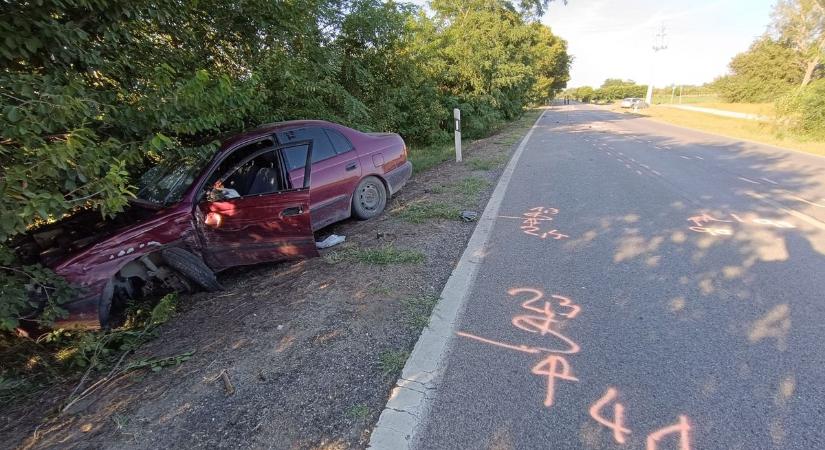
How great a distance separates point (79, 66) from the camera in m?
2.99

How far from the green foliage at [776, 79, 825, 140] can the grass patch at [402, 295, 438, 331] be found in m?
17.2

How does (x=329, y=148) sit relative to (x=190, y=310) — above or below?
above

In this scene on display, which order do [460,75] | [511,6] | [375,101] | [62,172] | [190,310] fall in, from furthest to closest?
1. [511,6]
2. [460,75]
3. [375,101]
4. [190,310]
5. [62,172]

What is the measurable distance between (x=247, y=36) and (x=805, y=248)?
7430 millimetres

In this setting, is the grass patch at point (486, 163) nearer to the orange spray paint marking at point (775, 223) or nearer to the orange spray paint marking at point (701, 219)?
the orange spray paint marking at point (701, 219)

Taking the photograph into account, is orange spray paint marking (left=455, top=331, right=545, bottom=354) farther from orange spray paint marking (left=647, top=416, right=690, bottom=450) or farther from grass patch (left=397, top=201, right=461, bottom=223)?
grass patch (left=397, top=201, right=461, bottom=223)

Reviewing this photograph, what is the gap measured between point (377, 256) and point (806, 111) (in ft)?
58.3

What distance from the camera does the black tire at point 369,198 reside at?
19.2 feet

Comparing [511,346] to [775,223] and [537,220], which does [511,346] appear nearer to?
[537,220]

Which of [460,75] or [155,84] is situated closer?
[155,84]

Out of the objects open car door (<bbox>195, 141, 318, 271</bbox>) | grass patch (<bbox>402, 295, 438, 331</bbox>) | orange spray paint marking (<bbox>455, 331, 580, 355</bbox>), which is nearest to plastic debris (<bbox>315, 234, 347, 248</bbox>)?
open car door (<bbox>195, 141, 318, 271</bbox>)

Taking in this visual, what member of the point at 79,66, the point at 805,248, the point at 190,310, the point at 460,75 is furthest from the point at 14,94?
the point at 460,75

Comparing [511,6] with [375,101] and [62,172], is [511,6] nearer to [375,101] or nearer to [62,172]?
[375,101]

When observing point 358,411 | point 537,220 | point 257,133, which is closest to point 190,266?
point 257,133
